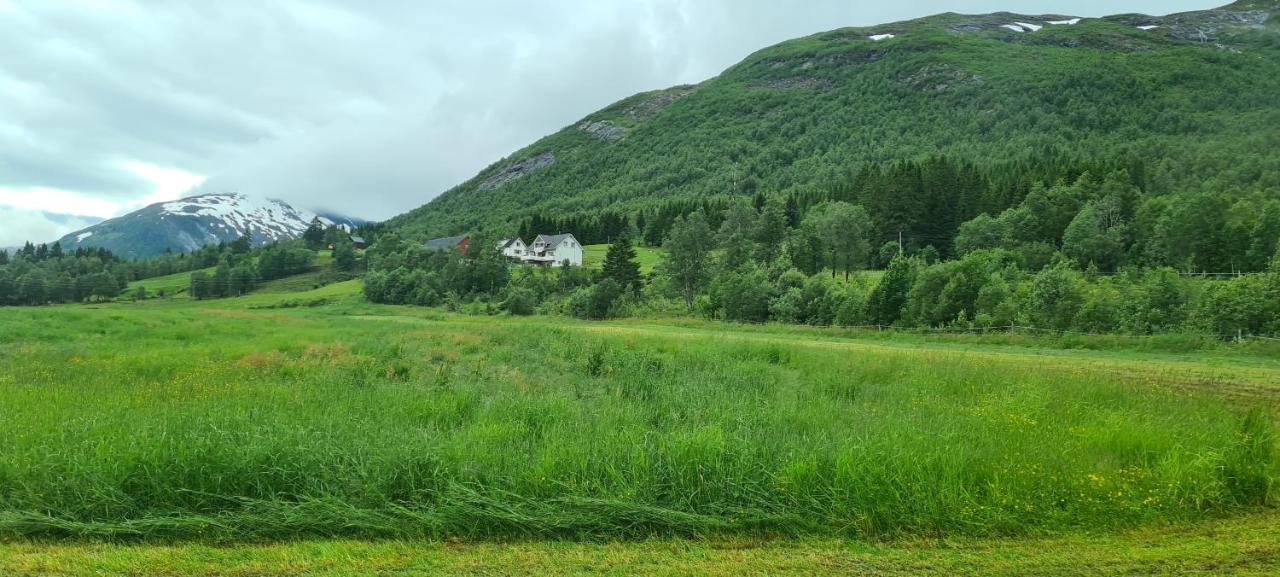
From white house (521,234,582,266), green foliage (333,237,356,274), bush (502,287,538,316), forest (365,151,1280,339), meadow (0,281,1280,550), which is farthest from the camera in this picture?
green foliage (333,237,356,274)

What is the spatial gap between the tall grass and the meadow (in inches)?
1.1

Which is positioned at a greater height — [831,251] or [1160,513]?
[831,251]

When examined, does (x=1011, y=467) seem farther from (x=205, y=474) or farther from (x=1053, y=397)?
(x=205, y=474)

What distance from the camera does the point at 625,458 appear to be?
7.13 metres

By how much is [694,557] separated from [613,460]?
6.16ft

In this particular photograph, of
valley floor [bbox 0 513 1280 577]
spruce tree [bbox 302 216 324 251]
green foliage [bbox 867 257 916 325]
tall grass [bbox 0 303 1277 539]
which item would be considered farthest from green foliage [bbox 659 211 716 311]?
spruce tree [bbox 302 216 324 251]

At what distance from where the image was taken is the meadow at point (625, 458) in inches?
237

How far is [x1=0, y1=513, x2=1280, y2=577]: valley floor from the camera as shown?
16.7 ft

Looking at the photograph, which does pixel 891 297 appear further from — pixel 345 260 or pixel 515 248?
pixel 345 260

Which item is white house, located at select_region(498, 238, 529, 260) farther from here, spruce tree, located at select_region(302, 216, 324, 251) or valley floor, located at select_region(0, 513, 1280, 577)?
valley floor, located at select_region(0, 513, 1280, 577)

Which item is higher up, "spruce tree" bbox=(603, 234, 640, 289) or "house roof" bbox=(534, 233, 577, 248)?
"house roof" bbox=(534, 233, 577, 248)

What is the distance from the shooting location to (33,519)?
598cm

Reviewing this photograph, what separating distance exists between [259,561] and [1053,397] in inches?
485

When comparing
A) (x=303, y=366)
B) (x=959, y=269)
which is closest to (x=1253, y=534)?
(x=303, y=366)
